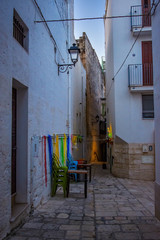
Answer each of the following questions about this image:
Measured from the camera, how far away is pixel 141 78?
10070 mm

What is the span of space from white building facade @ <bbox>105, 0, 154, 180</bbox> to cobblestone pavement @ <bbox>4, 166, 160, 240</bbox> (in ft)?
13.2

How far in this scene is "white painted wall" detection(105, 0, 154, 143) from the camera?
33.4ft

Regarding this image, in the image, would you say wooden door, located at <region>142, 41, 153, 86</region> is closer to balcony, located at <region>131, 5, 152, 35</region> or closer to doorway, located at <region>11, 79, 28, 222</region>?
balcony, located at <region>131, 5, 152, 35</region>

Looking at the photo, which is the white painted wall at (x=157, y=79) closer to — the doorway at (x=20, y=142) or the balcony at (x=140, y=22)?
the doorway at (x=20, y=142)

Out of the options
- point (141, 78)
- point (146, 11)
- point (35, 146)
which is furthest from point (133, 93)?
point (35, 146)

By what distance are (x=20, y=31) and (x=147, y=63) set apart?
24.9 feet

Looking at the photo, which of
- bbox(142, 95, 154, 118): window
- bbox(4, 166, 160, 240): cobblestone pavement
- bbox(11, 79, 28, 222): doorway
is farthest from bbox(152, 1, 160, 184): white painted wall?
bbox(142, 95, 154, 118): window

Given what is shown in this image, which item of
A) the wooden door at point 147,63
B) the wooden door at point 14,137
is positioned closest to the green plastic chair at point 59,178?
the wooden door at point 14,137

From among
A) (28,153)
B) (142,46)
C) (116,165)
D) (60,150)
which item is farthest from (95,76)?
(28,153)

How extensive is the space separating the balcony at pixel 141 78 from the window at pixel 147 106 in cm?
54

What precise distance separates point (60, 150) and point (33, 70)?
3.70m

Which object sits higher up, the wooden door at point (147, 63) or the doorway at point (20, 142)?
the wooden door at point (147, 63)

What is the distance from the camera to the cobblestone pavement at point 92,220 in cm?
344

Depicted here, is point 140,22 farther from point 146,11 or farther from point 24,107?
point 24,107
